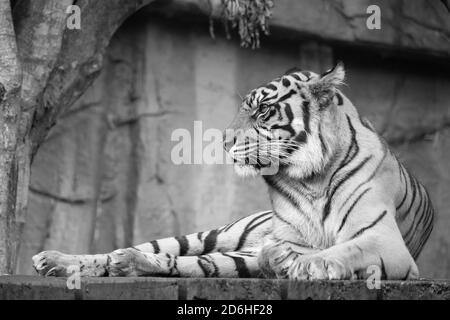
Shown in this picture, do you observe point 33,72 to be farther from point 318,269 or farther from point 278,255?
point 318,269

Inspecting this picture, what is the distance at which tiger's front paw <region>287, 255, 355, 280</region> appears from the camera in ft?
9.38

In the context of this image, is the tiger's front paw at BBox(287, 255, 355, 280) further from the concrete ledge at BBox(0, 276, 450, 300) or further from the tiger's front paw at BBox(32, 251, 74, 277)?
the tiger's front paw at BBox(32, 251, 74, 277)

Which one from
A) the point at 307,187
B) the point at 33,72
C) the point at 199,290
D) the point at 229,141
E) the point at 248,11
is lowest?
the point at 199,290

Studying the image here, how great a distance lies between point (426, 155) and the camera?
6.82 metres

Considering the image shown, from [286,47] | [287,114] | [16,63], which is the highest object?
[286,47]

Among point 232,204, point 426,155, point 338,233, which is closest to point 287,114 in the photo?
point 338,233

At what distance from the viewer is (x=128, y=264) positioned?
3141 mm

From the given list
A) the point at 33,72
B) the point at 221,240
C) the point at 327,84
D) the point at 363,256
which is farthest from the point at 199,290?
the point at 33,72

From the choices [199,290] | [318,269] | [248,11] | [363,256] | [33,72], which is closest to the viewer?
[199,290]

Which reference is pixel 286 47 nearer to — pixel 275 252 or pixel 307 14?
pixel 307 14

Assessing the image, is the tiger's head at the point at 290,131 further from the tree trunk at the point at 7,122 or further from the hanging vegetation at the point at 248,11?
the hanging vegetation at the point at 248,11

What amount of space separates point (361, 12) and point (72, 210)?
8.19 feet

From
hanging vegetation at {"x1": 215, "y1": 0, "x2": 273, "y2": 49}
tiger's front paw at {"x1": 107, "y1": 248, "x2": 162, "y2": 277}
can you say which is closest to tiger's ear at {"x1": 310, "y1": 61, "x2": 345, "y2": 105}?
tiger's front paw at {"x1": 107, "y1": 248, "x2": 162, "y2": 277}

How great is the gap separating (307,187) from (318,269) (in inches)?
25.3
